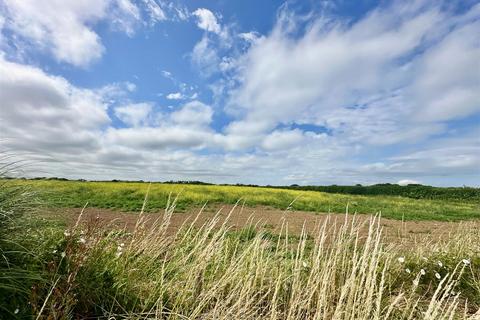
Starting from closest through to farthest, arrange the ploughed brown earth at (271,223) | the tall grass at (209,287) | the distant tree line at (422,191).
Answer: the tall grass at (209,287) → the ploughed brown earth at (271,223) → the distant tree line at (422,191)

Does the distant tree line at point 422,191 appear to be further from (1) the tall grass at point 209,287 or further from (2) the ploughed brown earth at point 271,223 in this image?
(1) the tall grass at point 209,287

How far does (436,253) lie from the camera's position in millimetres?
5512

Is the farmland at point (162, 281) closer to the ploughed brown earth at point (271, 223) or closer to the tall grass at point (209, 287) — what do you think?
the tall grass at point (209, 287)

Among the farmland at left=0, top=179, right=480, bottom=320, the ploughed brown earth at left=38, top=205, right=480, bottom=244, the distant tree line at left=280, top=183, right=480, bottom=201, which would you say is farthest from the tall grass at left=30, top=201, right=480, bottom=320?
the distant tree line at left=280, top=183, right=480, bottom=201

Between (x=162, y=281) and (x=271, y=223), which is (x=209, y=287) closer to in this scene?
(x=162, y=281)

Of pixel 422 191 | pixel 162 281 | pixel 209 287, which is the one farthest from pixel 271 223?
pixel 422 191

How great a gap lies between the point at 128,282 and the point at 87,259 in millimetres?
444

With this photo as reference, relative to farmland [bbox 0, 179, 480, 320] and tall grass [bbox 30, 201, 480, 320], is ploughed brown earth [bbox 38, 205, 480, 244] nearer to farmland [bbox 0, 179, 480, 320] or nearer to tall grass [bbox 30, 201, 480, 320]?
farmland [bbox 0, 179, 480, 320]

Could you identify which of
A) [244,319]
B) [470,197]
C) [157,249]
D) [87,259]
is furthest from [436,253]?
[470,197]

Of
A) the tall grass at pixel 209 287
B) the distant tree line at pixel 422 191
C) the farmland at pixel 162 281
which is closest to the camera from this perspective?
the farmland at pixel 162 281

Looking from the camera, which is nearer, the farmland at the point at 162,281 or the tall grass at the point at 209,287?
the farmland at the point at 162,281

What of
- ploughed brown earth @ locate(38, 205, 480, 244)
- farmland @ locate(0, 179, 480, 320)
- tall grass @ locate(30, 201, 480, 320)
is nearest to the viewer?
farmland @ locate(0, 179, 480, 320)

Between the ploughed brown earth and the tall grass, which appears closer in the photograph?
the tall grass

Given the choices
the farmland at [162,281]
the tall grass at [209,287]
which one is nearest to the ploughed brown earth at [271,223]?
the farmland at [162,281]
